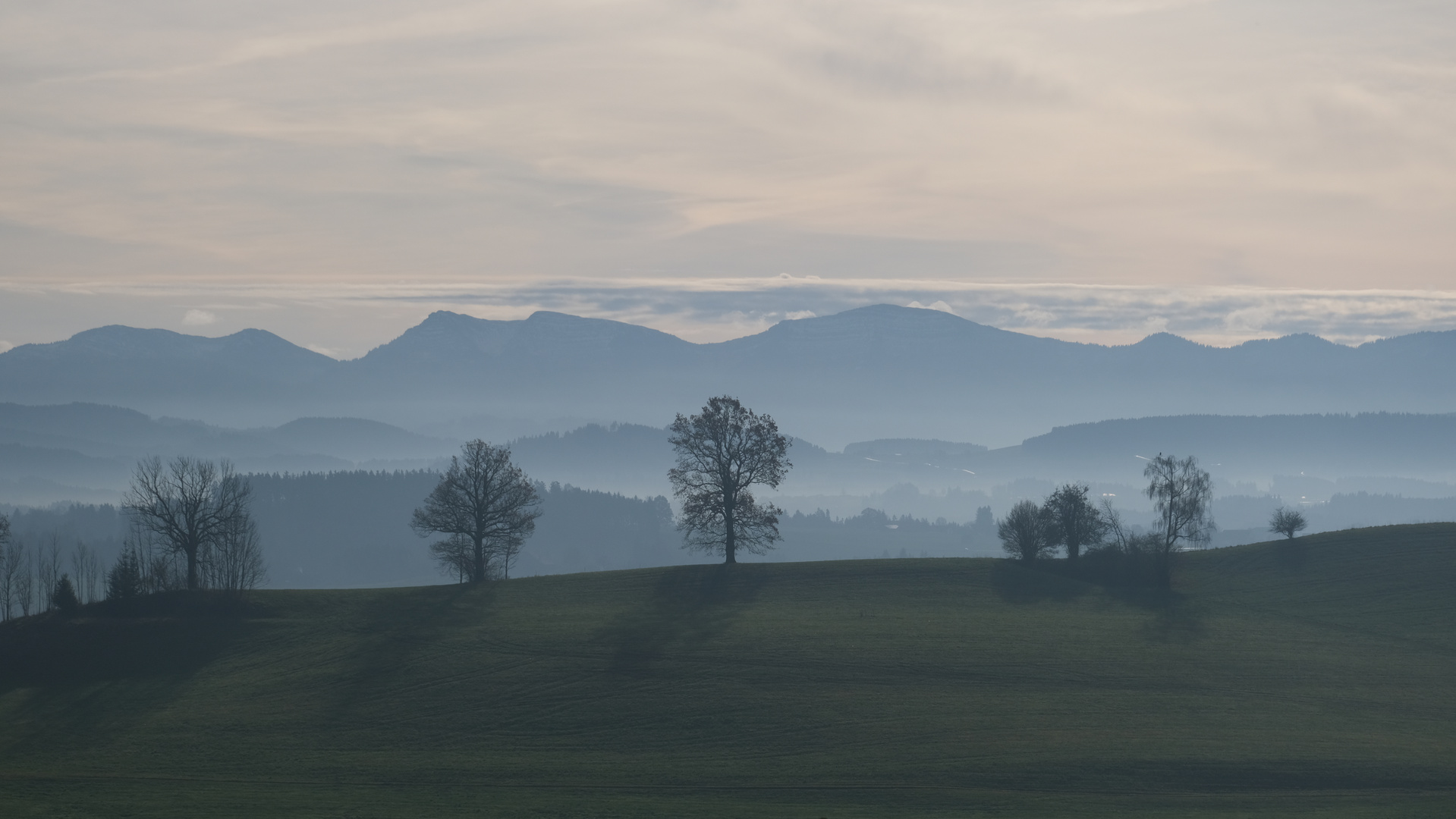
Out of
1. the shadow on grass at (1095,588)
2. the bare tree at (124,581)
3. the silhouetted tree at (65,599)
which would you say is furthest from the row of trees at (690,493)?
the silhouetted tree at (65,599)

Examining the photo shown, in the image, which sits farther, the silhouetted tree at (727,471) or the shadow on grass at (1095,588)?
the silhouetted tree at (727,471)

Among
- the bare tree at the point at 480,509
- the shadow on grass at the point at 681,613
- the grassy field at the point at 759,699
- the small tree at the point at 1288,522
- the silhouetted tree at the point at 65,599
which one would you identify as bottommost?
the grassy field at the point at 759,699

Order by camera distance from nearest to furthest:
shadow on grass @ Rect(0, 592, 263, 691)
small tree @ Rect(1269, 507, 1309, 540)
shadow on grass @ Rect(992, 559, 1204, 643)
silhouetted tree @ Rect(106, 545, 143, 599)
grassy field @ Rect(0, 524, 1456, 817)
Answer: grassy field @ Rect(0, 524, 1456, 817), shadow on grass @ Rect(0, 592, 263, 691), shadow on grass @ Rect(992, 559, 1204, 643), silhouetted tree @ Rect(106, 545, 143, 599), small tree @ Rect(1269, 507, 1309, 540)

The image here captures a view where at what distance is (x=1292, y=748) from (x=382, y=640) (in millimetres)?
47747

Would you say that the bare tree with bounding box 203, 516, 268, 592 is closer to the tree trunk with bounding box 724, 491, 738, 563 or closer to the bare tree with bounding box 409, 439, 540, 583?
the bare tree with bounding box 409, 439, 540, 583

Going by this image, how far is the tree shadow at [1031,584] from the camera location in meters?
73.6

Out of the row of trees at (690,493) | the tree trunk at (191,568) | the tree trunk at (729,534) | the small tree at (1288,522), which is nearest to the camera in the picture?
Answer: the tree trunk at (191,568)

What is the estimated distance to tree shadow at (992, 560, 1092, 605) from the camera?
73.6 m

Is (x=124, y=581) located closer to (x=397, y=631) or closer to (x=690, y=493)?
(x=397, y=631)

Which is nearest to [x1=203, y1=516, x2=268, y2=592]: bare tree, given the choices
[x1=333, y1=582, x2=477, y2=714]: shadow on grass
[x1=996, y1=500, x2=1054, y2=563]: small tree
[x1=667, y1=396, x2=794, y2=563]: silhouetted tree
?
[x1=333, y1=582, x2=477, y2=714]: shadow on grass

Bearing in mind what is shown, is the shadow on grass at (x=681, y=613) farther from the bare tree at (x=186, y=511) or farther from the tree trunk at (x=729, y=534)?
the bare tree at (x=186, y=511)

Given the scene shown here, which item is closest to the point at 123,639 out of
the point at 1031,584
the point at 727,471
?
the point at 727,471

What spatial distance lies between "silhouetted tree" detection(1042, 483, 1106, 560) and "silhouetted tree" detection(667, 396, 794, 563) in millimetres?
21896

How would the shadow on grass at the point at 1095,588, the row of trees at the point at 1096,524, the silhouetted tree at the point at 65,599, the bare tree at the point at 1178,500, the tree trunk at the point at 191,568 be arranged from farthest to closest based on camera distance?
the bare tree at the point at 1178,500
the row of trees at the point at 1096,524
the tree trunk at the point at 191,568
the shadow on grass at the point at 1095,588
the silhouetted tree at the point at 65,599
